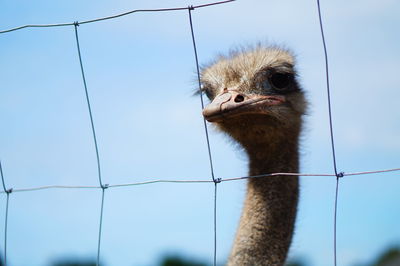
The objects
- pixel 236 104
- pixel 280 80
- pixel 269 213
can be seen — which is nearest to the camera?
pixel 236 104

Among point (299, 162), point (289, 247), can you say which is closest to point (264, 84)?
point (299, 162)

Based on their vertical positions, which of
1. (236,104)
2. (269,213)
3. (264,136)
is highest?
(236,104)

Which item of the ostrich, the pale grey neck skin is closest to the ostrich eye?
the ostrich

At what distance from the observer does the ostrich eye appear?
15.6 feet

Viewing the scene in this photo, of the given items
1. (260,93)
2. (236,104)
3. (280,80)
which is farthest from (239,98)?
(280,80)

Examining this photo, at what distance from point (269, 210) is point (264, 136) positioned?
452 millimetres

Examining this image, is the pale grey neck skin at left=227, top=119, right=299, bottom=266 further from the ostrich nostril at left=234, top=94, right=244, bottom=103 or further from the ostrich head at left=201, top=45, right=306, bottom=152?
the ostrich nostril at left=234, top=94, right=244, bottom=103

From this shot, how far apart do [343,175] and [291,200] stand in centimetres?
139

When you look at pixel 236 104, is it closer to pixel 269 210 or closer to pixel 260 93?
pixel 260 93

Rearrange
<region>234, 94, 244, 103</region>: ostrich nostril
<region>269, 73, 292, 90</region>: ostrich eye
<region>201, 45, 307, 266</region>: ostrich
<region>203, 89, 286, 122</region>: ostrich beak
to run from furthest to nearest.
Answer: <region>269, 73, 292, 90</region>: ostrich eye < <region>201, 45, 307, 266</region>: ostrich < <region>234, 94, 244, 103</region>: ostrich nostril < <region>203, 89, 286, 122</region>: ostrich beak

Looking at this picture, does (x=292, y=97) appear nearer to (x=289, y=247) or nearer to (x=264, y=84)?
(x=264, y=84)

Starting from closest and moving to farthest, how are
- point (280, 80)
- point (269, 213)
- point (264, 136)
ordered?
point (269, 213) < point (264, 136) < point (280, 80)

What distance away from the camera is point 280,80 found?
4809 millimetres

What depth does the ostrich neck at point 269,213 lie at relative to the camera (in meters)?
4.44
